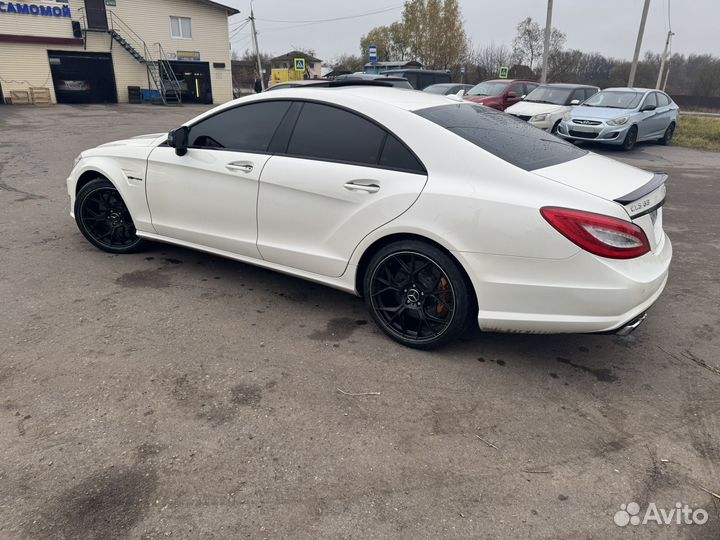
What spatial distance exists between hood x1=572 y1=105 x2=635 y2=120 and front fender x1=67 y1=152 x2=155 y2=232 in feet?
39.8

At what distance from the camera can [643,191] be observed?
3092 mm

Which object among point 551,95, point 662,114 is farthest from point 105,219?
point 662,114

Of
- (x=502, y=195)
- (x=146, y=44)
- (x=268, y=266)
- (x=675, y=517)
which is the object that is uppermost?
(x=146, y=44)

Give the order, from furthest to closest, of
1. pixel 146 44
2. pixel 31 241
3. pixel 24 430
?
pixel 146 44 < pixel 31 241 < pixel 24 430

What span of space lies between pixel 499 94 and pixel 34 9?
24730mm

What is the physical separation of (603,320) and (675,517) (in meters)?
1.04

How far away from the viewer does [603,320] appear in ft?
9.55

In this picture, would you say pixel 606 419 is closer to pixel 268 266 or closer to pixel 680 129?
pixel 268 266

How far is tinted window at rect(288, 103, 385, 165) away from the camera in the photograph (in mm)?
3502

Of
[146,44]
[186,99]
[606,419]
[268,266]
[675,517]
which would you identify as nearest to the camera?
[675,517]

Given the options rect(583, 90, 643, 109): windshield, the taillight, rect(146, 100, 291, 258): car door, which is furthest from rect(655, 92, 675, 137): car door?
rect(146, 100, 291, 258): car door

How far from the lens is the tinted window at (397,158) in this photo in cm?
331

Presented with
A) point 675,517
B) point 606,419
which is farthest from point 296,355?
point 675,517

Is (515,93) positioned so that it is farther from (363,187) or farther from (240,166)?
(363,187)
